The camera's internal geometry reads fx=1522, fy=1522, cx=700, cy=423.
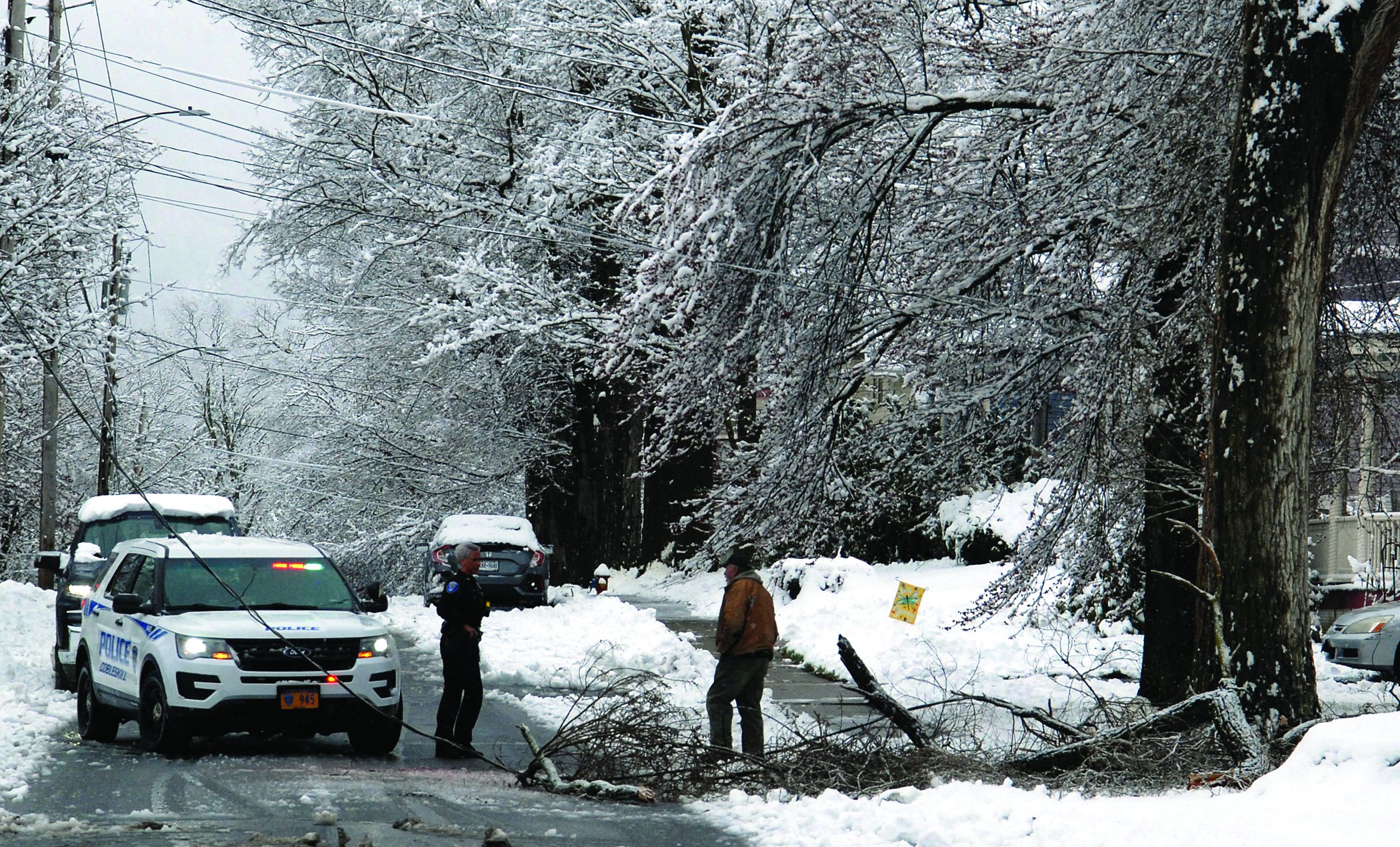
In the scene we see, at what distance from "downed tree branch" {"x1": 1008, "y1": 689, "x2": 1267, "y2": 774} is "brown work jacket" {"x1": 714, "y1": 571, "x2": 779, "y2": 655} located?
2.08 meters

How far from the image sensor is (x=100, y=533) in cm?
1811

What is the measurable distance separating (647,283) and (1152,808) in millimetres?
6467

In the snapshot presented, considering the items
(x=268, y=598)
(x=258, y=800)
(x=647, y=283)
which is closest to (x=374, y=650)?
(x=268, y=598)

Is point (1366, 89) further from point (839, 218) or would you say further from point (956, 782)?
point (956, 782)

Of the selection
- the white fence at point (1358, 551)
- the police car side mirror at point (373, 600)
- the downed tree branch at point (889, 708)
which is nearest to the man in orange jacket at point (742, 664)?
the downed tree branch at point (889, 708)

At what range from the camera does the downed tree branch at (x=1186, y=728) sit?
8.69 meters

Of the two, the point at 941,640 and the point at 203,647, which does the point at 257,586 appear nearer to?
the point at 203,647

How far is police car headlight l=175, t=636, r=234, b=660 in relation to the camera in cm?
1084

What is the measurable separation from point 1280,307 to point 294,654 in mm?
7110

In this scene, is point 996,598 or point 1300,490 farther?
point 996,598

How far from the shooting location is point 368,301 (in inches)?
1174

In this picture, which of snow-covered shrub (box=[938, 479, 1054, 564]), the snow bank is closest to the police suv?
the snow bank

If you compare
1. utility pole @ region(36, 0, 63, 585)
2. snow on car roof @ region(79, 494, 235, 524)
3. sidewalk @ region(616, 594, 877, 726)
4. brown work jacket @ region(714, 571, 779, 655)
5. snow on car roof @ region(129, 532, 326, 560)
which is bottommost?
sidewalk @ region(616, 594, 877, 726)

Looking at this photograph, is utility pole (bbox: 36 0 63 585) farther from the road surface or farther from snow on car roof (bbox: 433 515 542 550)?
the road surface
